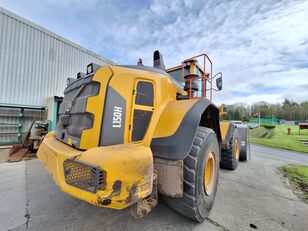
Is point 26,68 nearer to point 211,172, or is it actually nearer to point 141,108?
point 141,108

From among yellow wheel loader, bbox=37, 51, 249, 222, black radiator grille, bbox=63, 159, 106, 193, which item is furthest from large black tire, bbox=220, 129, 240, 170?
black radiator grille, bbox=63, 159, 106, 193

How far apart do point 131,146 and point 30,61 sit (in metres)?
9.65

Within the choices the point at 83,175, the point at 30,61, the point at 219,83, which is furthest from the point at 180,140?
the point at 30,61

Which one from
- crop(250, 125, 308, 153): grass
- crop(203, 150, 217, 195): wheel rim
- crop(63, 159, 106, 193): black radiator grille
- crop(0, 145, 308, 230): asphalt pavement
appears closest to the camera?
crop(63, 159, 106, 193): black radiator grille

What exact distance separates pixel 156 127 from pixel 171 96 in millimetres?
673

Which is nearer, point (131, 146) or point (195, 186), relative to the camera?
point (131, 146)

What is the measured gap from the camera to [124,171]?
5.34 feet

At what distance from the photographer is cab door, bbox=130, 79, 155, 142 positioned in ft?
7.06

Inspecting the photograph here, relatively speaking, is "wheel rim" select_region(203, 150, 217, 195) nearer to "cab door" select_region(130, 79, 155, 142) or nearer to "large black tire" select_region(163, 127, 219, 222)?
"large black tire" select_region(163, 127, 219, 222)

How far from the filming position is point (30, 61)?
8.78 m

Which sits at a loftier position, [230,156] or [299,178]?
[230,156]

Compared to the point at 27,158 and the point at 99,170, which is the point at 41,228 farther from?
the point at 27,158

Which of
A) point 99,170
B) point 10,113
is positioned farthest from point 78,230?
point 10,113

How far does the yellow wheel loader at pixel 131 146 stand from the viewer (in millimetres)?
1637
